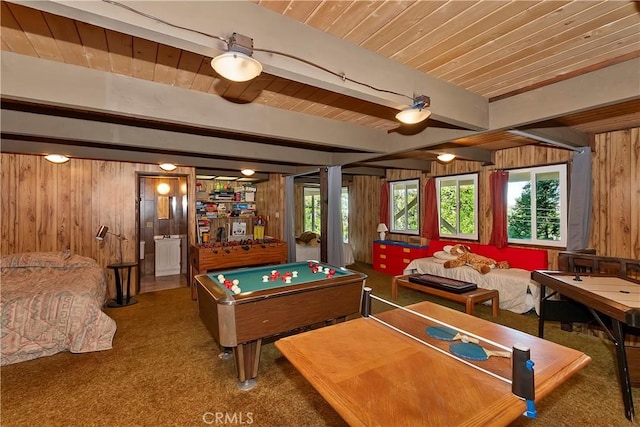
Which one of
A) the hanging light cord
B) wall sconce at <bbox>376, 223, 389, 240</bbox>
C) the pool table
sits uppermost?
the hanging light cord

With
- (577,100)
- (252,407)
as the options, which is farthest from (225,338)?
(577,100)

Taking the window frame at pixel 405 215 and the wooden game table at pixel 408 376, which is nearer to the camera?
the wooden game table at pixel 408 376

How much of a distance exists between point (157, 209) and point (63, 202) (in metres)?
2.13

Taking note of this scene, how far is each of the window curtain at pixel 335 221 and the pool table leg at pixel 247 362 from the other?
99.2 inches

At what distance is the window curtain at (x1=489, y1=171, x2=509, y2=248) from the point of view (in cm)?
489

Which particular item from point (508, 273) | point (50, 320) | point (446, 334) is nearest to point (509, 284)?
point (508, 273)

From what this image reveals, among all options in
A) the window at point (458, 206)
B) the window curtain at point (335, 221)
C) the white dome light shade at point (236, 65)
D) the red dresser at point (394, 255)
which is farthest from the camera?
the red dresser at point (394, 255)

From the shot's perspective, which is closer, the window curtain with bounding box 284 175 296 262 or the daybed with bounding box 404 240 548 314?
the daybed with bounding box 404 240 548 314

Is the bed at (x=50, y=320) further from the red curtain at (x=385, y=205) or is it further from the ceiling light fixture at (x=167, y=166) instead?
the red curtain at (x=385, y=205)

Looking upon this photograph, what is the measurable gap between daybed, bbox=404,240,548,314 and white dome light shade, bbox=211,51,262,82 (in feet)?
14.4

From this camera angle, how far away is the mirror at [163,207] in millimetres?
6603

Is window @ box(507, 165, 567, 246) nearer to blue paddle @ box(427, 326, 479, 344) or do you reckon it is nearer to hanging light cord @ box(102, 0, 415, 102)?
hanging light cord @ box(102, 0, 415, 102)

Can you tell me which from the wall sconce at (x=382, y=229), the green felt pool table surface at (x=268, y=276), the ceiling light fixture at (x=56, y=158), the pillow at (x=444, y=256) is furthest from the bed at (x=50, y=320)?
the wall sconce at (x=382, y=229)

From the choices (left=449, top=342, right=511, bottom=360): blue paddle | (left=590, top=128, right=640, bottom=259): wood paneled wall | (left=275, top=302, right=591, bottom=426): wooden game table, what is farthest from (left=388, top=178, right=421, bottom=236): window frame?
(left=449, top=342, right=511, bottom=360): blue paddle
